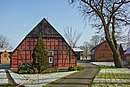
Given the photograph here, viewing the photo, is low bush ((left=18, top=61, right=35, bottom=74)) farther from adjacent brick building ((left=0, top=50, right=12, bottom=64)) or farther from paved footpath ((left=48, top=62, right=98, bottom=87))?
adjacent brick building ((left=0, top=50, right=12, bottom=64))

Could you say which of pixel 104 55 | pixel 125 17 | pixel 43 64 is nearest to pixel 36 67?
pixel 43 64

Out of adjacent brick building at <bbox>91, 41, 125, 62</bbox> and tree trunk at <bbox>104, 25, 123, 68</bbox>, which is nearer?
tree trunk at <bbox>104, 25, 123, 68</bbox>

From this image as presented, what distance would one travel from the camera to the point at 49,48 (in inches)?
1837

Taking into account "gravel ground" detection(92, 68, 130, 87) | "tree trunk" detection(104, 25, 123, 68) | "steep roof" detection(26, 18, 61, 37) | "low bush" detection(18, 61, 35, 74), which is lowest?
"gravel ground" detection(92, 68, 130, 87)

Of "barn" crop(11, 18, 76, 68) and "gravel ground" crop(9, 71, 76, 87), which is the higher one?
"barn" crop(11, 18, 76, 68)

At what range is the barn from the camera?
45938 millimetres

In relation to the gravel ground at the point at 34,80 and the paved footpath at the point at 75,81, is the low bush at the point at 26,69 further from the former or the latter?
the paved footpath at the point at 75,81

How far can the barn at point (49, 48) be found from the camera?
151ft

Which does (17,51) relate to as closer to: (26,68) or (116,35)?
(26,68)

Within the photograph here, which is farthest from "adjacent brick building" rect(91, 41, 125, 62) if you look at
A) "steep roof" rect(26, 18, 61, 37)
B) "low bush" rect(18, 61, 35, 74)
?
"low bush" rect(18, 61, 35, 74)

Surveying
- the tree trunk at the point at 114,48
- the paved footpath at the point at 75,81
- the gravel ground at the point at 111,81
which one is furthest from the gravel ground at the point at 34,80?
the tree trunk at the point at 114,48

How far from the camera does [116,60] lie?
42.6 meters

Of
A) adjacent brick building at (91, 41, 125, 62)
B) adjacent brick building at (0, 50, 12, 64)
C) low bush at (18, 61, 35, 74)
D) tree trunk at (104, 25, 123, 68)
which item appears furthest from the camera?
adjacent brick building at (91, 41, 125, 62)

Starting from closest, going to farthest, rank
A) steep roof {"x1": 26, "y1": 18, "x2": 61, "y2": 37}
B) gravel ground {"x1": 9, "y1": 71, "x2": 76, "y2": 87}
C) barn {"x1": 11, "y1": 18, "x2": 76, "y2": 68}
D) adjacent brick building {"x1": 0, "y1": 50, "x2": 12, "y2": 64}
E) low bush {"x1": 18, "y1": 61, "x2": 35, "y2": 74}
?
gravel ground {"x1": 9, "y1": 71, "x2": 76, "y2": 87} → low bush {"x1": 18, "y1": 61, "x2": 35, "y2": 74} → barn {"x1": 11, "y1": 18, "x2": 76, "y2": 68} → steep roof {"x1": 26, "y1": 18, "x2": 61, "y2": 37} → adjacent brick building {"x1": 0, "y1": 50, "x2": 12, "y2": 64}
